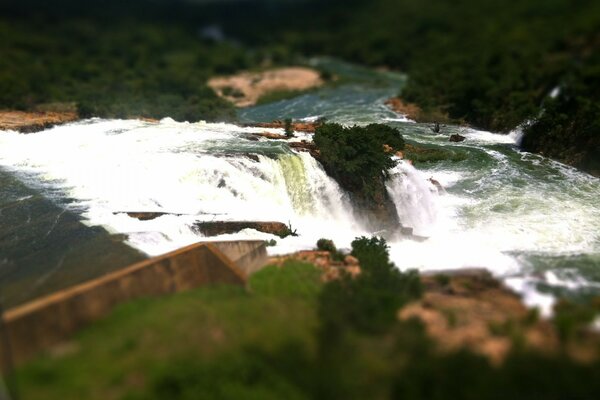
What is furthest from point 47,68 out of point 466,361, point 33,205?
point 466,361

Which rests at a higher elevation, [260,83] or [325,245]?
[260,83]

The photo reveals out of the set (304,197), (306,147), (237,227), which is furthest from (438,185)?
(237,227)

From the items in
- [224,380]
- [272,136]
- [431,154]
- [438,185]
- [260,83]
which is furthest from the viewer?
[260,83]

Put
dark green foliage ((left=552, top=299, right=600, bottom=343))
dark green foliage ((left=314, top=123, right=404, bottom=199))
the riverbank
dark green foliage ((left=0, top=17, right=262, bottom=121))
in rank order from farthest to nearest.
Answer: dark green foliage ((left=0, top=17, right=262, bottom=121)) → dark green foliage ((left=314, top=123, right=404, bottom=199)) → dark green foliage ((left=552, top=299, right=600, bottom=343)) → the riverbank

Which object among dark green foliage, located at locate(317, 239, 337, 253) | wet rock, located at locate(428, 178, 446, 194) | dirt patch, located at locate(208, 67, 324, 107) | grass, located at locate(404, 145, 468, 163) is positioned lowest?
dark green foliage, located at locate(317, 239, 337, 253)

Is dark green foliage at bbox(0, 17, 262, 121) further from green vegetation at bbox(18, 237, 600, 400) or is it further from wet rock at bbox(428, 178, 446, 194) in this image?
green vegetation at bbox(18, 237, 600, 400)

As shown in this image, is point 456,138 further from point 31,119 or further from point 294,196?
point 31,119

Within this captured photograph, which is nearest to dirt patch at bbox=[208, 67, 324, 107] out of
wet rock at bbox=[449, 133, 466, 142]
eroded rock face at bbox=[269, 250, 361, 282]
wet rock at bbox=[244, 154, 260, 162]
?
wet rock at bbox=[449, 133, 466, 142]
